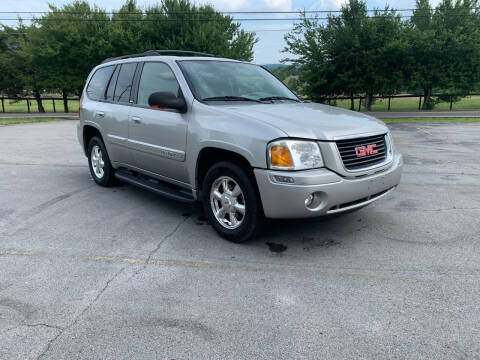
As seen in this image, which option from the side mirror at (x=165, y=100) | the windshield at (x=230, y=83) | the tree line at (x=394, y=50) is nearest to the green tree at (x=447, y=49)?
the tree line at (x=394, y=50)

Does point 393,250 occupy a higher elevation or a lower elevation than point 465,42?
lower

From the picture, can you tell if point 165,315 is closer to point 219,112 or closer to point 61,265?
point 61,265

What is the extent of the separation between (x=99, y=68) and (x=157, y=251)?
3.95m

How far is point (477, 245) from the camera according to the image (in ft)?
13.0

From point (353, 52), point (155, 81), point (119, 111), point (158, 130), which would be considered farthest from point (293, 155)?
point (353, 52)

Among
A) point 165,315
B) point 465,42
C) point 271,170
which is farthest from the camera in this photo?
point 465,42

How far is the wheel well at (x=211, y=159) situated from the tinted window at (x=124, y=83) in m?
1.81

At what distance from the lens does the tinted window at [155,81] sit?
468cm

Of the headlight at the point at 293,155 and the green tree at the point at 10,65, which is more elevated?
the green tree at the point at 10,65

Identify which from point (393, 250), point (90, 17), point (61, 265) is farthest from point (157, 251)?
point (90, 17)

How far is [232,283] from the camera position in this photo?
→ 3246mm

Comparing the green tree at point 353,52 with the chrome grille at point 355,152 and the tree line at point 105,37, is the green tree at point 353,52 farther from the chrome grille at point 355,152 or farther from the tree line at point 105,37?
the chrome grille at point 355,152

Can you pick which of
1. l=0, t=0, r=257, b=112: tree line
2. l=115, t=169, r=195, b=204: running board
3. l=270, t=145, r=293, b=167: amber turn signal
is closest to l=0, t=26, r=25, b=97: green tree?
l=0, t=0, r=257, b=112: tree line

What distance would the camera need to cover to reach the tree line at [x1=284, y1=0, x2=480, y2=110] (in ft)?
90.9
